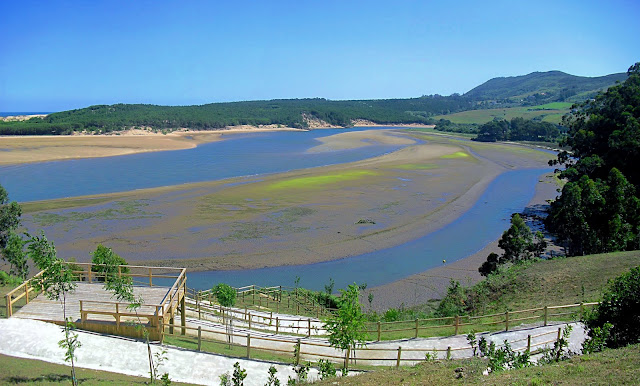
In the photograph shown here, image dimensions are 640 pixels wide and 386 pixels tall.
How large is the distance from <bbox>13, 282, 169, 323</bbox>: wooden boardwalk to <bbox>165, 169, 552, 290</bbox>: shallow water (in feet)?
38.6

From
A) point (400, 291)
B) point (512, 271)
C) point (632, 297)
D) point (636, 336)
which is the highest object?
point (632, 297)

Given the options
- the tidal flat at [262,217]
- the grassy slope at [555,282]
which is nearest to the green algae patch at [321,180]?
the tidal flat at [262,217]

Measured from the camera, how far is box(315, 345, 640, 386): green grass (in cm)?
901

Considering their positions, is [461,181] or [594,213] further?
[461,181]

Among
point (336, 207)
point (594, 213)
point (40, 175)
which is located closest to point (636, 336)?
point (594, 213)

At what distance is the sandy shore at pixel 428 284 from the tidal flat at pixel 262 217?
537 cm

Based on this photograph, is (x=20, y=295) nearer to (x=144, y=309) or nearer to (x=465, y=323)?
(x=144, y=309)

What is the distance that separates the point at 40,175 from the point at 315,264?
155 ft

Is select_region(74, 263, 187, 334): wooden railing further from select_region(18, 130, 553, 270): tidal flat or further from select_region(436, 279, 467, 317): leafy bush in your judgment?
select_region(18, 130, 553, 270): tidal flat

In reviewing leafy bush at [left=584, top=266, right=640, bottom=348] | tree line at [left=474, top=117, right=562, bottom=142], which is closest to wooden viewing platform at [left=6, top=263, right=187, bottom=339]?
leafy bush at [left=584, top=266, right=640, bottom=348]

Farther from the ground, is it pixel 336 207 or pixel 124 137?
pixel 124 137

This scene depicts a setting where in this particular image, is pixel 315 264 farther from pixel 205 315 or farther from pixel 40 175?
pixel 40 175

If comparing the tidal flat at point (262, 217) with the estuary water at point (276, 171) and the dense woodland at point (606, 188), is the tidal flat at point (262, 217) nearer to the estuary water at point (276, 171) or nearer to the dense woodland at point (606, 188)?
the estuary water at point (276, 171)

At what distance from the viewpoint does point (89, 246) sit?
32844 mm
